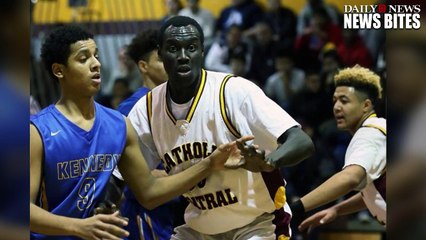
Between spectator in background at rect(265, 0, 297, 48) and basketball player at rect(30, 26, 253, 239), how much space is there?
6724 mm

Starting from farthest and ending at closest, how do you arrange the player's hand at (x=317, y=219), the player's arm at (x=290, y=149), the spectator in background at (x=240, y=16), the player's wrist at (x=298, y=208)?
the spectator in background at (x=240, y=16)
the player's hand at (x=317, y=219)
the player's wrist at (x=298, y=208)
the player's arm at (x=290, y=149)

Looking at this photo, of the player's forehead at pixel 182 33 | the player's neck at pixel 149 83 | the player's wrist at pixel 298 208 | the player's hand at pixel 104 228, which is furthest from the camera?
the player's neck at pixel 149 83

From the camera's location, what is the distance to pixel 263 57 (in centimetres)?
1049

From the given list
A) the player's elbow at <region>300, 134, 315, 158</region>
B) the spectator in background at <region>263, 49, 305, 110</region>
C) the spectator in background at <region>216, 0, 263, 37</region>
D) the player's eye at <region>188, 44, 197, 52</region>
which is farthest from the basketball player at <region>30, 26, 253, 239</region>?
the spectator in background at <region>216, 0, 263, 37</region>

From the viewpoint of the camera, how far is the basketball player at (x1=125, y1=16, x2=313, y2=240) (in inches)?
164

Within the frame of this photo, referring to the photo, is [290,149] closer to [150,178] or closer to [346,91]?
[150,178]

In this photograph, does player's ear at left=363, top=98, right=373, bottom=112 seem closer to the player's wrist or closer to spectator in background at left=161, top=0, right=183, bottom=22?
the player's wrist

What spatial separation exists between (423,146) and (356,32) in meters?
8.32

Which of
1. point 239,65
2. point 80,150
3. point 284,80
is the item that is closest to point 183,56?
point 80,150

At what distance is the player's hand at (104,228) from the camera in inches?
130

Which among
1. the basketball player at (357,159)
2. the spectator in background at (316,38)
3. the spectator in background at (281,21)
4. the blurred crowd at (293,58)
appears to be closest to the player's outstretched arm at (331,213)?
the basketball player at (357,159)

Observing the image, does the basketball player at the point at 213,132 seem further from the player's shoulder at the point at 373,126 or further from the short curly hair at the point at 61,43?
the player's shoulder at the point at 373,126

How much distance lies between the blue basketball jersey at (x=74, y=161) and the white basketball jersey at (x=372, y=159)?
165 centimetres

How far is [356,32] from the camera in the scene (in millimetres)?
9977
